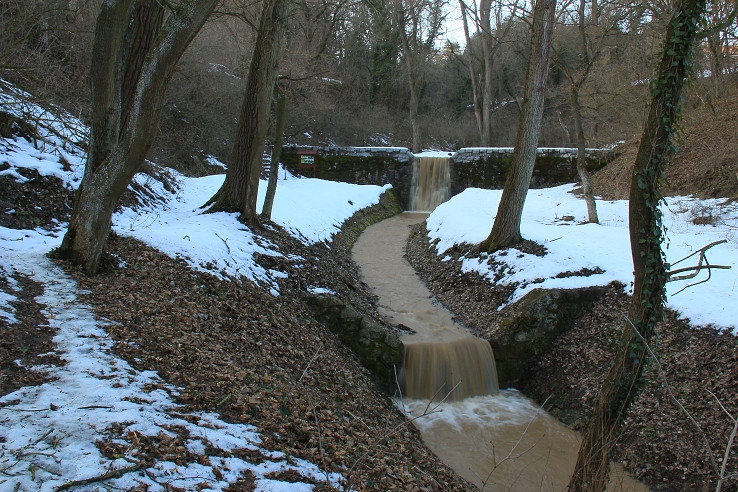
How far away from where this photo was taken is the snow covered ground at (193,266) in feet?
9.68

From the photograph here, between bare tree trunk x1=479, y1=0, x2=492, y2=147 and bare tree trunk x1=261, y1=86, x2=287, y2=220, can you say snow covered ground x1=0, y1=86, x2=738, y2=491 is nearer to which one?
bare tree trunk x1=261, y1=86, x2=287, y2=220

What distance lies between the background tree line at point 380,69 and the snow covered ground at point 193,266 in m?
2.34

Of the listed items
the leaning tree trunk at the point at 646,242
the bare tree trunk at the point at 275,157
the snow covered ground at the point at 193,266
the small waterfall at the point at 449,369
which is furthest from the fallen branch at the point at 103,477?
the bare tree trunk at the point at 275,157

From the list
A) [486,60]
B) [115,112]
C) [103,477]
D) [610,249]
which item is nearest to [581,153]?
[610,249]

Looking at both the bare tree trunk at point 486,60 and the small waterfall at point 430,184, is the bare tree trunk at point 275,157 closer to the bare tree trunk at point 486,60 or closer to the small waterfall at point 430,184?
the small waterfall at point 430,184

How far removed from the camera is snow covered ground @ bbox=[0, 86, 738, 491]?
9.68 feet

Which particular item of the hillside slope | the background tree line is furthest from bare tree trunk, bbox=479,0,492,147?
the hillside slope

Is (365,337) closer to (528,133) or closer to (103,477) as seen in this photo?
(103,477)

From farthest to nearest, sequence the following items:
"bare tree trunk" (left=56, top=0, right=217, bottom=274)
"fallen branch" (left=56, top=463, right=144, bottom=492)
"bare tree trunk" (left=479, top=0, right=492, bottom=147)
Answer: "bare tree trunk" (left=479, top=0, right=492, bottom=147) < "bare tree trunk" (left=56, top=0, right=217, bottom=274) < "fallen branch" (left=56, top=463, right=144, bottom=492)

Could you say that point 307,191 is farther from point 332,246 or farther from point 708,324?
point 708,324

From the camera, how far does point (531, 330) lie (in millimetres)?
8039

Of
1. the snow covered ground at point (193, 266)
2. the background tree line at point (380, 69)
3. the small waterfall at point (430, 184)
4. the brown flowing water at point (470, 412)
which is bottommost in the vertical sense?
the brown flowing water at point (470, 412)

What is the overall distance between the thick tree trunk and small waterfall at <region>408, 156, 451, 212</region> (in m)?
13.6

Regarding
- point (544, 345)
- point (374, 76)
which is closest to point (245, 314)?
point (544, 345)
